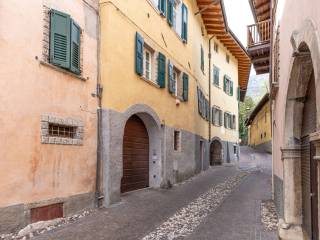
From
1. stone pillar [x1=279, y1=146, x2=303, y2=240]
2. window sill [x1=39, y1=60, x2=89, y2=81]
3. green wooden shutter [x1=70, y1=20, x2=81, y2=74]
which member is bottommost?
stone pillar [x1=279, y1=146, x2=303, y2=240]

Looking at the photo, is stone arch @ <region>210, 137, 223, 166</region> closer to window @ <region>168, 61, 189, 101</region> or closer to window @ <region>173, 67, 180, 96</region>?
window @ <region>168, 61, 189, 101</region>

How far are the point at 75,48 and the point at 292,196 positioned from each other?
5427mm

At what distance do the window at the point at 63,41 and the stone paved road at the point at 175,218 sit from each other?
3333mm

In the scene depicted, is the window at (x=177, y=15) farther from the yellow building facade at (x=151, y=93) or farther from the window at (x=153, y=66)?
the window at (x=153, y=66)

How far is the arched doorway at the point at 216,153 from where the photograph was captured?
25984mm

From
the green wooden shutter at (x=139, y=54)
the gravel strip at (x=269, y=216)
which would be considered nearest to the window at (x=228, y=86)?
the green wooden shutter at (x=139, y=54)

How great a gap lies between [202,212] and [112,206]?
7.36 ft

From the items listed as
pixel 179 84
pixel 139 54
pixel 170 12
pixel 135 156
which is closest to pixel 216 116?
pixel 179 84

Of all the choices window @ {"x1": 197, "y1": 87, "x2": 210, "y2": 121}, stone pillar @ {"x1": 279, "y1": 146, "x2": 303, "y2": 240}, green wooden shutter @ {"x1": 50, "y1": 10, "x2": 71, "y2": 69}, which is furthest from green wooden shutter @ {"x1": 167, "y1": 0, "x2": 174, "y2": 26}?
stone pillar @ {"x1": 279, "y1": 146, "x2": 303, "y2": 240}

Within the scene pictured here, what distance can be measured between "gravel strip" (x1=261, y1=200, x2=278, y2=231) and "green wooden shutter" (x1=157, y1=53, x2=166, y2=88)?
207 inches

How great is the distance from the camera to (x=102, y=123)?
923 cm

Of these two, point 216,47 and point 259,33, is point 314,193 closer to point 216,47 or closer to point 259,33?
point 259,33

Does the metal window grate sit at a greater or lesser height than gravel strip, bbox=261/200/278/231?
greater

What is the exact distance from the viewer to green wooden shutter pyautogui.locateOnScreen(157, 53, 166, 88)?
1290cm
